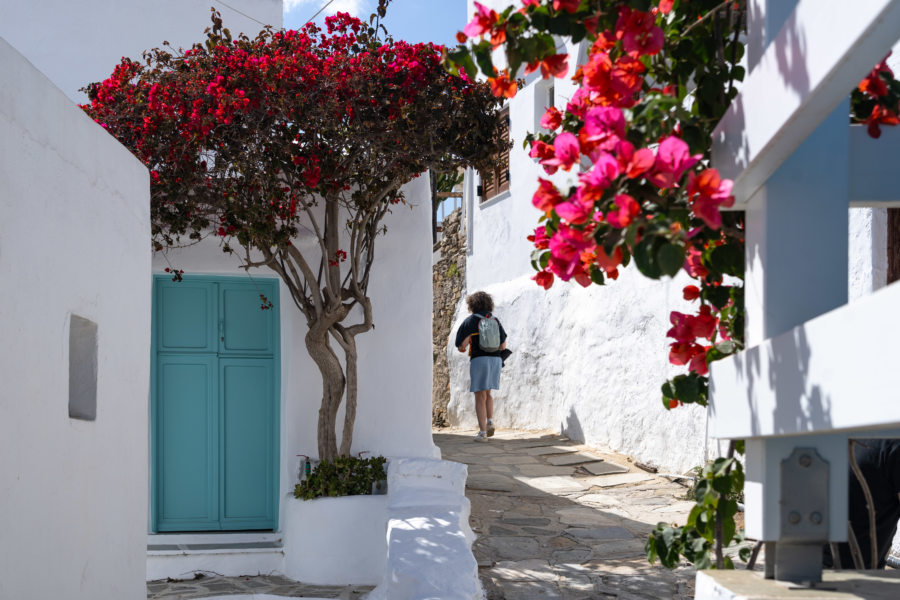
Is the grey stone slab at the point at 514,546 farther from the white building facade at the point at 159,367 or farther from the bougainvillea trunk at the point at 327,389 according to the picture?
the bougainvillea trunk at the point at 327,389

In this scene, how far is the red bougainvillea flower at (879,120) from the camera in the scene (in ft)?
6.04

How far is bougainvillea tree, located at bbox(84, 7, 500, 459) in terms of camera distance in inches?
213

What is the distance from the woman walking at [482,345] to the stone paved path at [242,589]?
4.41m

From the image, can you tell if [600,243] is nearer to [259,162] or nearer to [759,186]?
→ [759,186]

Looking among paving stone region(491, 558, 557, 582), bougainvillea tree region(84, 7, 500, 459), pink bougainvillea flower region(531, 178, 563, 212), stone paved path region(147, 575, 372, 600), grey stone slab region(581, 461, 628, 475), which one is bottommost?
stone paved path region(147, 575, 372, 600)

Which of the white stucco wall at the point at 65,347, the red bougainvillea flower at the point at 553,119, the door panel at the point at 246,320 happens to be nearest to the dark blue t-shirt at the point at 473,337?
the door panel at the point at 246,320

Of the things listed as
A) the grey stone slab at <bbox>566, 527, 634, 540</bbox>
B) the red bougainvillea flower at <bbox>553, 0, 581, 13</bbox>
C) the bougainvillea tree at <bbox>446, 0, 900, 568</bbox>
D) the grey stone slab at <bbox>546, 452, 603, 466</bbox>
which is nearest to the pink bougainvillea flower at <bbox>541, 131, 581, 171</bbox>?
the bougainvillea tree at <bbox>446, 0, 900, 568</bbox>

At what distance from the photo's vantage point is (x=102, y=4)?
7379 millimetres

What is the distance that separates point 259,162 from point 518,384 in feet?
Result: 25.4

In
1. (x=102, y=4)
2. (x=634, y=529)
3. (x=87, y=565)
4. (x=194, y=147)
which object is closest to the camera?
(x=87, y=565)

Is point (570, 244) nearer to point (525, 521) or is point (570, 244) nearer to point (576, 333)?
point (525, 521)

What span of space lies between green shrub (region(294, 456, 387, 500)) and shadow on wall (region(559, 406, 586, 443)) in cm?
461

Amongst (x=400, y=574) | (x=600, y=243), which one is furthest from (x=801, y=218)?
(x=400, y=574)

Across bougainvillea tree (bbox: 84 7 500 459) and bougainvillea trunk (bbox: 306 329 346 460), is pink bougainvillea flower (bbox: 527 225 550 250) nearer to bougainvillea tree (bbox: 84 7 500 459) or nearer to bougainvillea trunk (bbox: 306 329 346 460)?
bougainvillea tree (bbox: 84 7 500 459)
